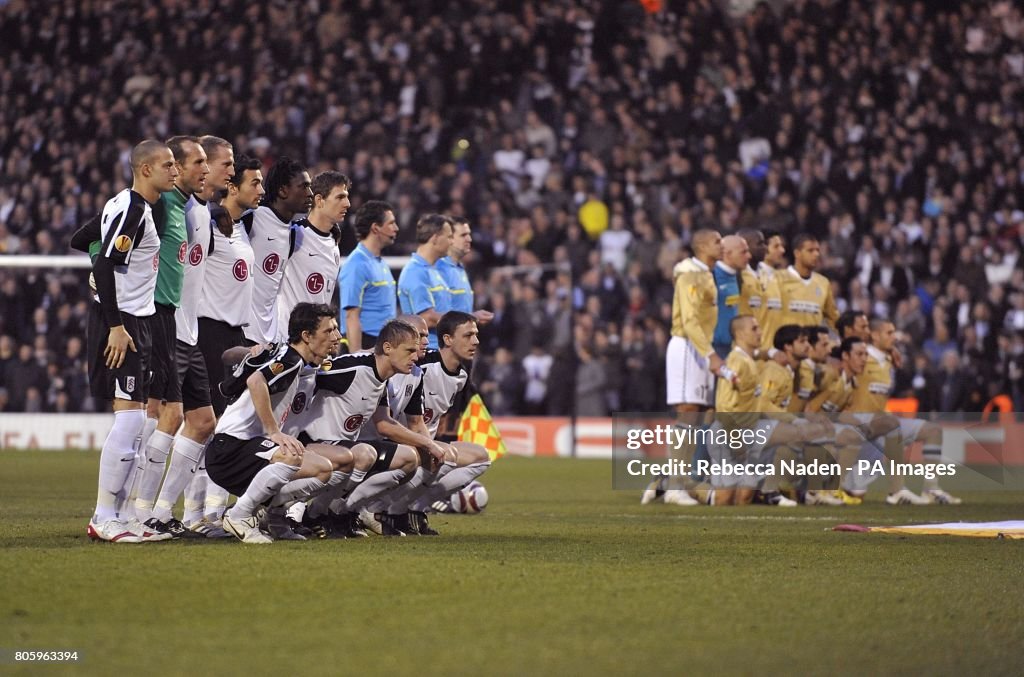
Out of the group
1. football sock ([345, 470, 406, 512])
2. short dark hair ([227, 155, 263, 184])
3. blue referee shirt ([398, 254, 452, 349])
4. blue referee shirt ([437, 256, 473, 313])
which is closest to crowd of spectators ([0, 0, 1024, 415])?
blue referee shirt ([437, 256, 473, 313])

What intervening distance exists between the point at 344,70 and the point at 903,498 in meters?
14.5

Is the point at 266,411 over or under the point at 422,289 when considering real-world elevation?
under

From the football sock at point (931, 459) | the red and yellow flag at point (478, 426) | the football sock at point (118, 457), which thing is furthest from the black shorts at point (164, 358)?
the football sock at point (931, 459)

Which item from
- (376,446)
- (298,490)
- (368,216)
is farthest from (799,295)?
(298,490)

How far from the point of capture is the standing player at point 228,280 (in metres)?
8.32

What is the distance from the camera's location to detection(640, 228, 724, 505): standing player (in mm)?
12133

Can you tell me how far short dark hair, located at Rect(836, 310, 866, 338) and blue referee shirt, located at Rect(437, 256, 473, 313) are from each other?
3788 mm

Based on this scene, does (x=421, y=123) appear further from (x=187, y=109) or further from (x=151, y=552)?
(x=151, y=552)

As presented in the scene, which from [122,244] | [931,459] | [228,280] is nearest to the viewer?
[122,244]

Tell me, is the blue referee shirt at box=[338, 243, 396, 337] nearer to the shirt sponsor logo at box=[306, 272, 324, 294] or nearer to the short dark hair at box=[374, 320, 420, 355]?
the shirt sponsor logo at box=[306, 272, 324, 294]

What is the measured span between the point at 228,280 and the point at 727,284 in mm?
5356

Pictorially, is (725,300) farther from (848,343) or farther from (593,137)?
(593,137)

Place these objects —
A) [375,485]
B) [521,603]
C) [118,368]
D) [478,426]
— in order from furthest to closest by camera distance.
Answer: [478,426]
[375,485]
[118,368]
[521,603]

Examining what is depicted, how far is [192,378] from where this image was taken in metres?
7.95
